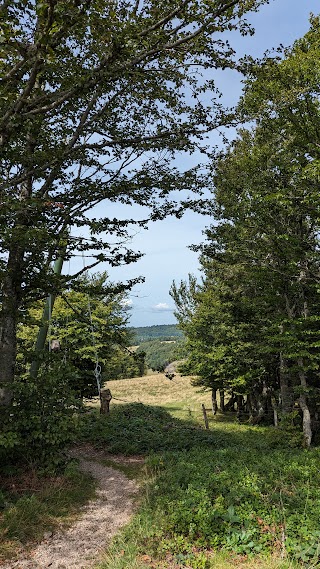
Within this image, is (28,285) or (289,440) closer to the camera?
(28,285)

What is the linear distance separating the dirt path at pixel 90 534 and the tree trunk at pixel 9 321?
3.10 meters

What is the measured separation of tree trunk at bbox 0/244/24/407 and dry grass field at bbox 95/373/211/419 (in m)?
21.2

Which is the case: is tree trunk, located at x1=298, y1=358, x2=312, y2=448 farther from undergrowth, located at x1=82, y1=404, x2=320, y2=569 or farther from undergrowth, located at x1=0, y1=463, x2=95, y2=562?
undergrowth, located at x1=0, y1=463, x2=95, y2=562

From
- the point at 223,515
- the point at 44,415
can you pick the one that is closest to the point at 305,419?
the point at 223,515

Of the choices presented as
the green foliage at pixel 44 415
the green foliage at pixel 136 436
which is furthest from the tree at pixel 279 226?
the green foliage at pixel 44 415

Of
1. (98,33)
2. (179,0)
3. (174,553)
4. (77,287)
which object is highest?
(179,0)

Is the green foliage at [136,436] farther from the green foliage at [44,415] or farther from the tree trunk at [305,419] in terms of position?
the tree trunk at [305,419]

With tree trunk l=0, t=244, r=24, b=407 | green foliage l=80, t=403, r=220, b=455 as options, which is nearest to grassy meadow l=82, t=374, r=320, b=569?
green foliage l=80, t=403, r=220, b=455

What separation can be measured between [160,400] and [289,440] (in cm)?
2081

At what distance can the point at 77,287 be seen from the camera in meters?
9.19

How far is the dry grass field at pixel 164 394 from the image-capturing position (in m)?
32.2

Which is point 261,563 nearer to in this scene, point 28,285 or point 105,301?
point 28,285

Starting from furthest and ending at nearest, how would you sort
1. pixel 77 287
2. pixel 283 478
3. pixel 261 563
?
1. pixel 77 287
2. pixel 283 478
3. pixel 261 563

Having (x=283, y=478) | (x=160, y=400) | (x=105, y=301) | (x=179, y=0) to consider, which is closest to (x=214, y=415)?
(x=160, y=400)
